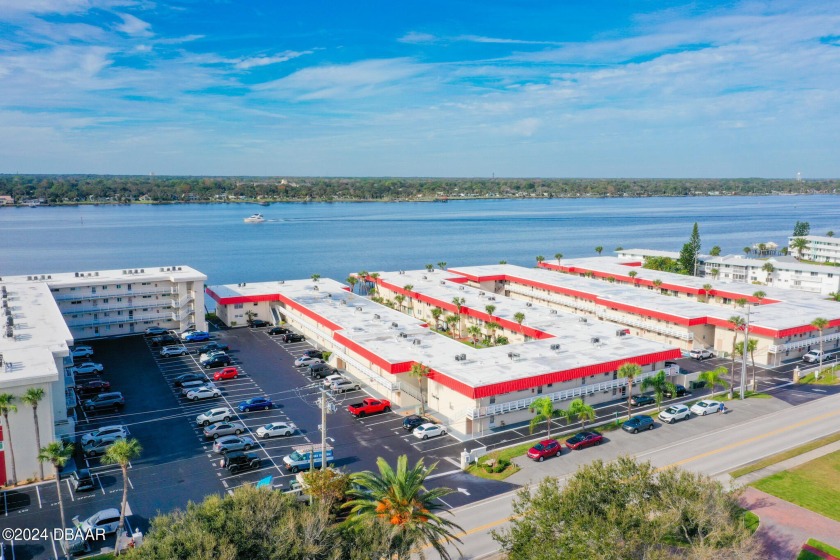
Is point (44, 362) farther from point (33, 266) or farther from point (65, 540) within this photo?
point (33, 266)

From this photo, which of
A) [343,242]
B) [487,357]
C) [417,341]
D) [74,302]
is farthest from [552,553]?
[343,242]

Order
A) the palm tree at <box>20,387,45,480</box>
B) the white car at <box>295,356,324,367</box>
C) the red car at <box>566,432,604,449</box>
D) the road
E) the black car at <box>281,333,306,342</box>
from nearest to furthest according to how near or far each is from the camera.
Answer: the road, the palm tree at <box>20,387,45,480</box>, the red car at <box>566,432,604,449</box>, the white car at <box>295,356,324,367</box>, the black car at <box>281,333,306,342</box>

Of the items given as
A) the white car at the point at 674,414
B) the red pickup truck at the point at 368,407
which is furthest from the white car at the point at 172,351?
the white car at the point at 674,414

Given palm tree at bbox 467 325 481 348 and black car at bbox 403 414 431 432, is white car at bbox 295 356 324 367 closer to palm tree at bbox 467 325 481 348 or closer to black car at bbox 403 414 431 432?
black car at bbox 403 414 431 432

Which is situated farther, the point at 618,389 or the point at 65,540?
the point at 618,389

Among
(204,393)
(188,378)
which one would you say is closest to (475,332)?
(188,378)

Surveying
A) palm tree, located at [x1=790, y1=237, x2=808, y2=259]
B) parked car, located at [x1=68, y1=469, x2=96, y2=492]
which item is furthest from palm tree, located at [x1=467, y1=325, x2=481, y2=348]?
palm tree, located at [x1=790, y1=237, x2=808, y2=259]
